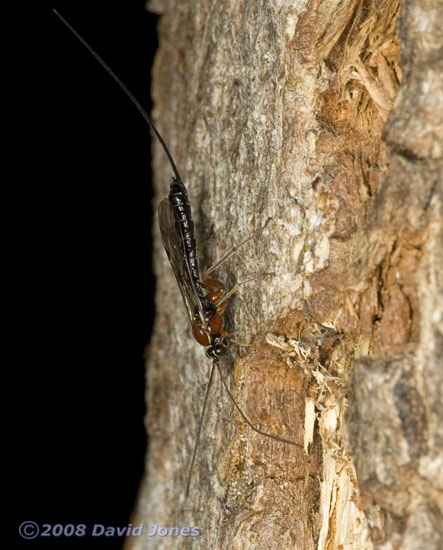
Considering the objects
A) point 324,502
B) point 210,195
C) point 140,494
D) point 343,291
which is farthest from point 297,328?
point 140,494

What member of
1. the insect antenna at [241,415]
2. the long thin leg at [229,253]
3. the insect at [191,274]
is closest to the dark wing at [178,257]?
the insect at [191,274]

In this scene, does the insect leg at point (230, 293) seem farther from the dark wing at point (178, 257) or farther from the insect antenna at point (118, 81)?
the insect antenna at point (118, 81)

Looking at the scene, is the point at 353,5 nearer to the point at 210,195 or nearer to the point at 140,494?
the point at 210,195

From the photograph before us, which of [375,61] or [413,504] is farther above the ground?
[375,61]

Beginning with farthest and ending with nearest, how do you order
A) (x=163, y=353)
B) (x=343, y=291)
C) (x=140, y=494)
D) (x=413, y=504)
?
(x=140, y=494) < (x=163, y=353) < (x=343, y=291) < (x=413, y=504)

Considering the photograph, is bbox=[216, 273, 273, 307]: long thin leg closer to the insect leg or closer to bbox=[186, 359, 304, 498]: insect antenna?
the insect leg

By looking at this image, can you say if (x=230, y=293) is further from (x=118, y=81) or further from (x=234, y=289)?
(x=118, y=81)

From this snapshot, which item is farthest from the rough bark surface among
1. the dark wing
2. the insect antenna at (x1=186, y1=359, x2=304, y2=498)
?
the dark wing
